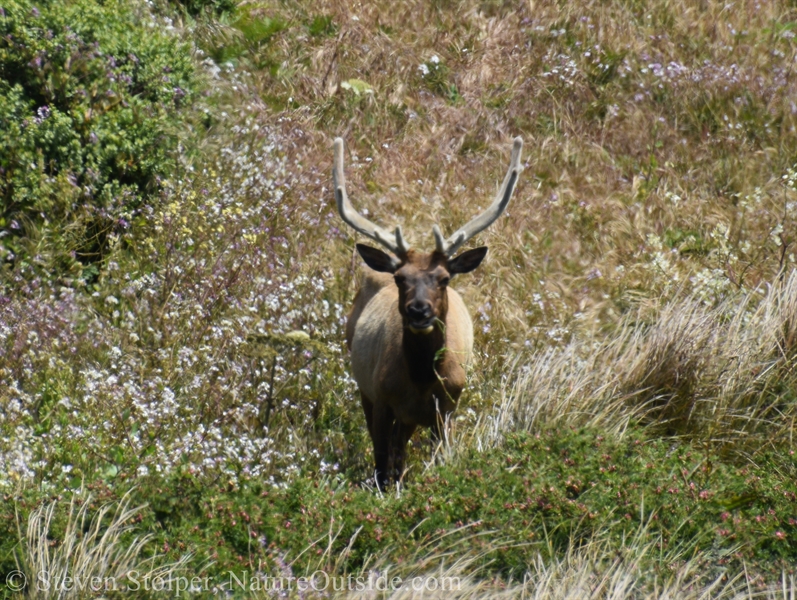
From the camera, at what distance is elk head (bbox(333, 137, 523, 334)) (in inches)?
258

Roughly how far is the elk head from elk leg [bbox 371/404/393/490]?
2.33 ft

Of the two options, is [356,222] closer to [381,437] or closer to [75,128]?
[381,437]

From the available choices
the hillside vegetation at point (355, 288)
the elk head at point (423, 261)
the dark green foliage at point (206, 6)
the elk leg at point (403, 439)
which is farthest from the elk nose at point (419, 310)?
the dark green foliage at point (206, 6)

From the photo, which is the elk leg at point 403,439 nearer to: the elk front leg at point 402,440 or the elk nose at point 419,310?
the elk front leg at point 402,440

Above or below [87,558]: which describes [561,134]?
above

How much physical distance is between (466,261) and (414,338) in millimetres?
609

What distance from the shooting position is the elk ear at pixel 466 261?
274 inches

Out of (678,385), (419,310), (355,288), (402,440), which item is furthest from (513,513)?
(355,288)

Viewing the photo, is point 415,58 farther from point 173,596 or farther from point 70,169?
point 173,596

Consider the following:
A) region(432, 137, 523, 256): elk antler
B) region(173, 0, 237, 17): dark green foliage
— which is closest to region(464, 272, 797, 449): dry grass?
region(432, 137, 523, 256): elk antler

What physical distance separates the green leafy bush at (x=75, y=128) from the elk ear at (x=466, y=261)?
340cm

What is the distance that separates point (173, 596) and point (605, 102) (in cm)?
932

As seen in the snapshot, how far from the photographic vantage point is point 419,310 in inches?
255

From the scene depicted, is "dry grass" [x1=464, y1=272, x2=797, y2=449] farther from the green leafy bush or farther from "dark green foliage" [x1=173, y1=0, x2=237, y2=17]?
"dark green foliage" [x1=173, y1=0, x2=237, y2=17]
